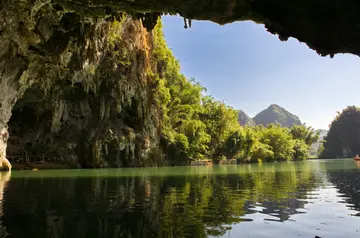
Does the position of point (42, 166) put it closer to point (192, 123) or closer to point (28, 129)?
point (28, 129)

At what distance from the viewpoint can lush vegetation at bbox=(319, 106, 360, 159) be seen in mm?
123250

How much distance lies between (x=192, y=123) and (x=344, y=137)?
3853 inches

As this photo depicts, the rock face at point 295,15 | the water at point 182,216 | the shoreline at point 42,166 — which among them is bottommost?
the water at point 182,216

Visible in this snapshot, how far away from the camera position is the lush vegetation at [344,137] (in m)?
123

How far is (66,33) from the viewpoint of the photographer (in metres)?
17.2

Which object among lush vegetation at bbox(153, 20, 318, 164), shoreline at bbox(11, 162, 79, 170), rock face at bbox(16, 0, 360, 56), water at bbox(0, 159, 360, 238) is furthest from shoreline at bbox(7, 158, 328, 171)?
rock face at bbox(16, 0, 360, 56)

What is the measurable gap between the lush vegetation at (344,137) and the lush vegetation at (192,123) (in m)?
70.5

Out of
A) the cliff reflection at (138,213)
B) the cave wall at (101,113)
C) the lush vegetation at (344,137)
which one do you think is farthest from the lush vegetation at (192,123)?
the lush vegetation at (344,137)

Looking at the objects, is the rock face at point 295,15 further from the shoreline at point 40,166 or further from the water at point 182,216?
the shoreline at point 40,166

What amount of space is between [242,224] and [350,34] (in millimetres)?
3998

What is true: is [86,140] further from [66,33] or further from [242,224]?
[242,224]

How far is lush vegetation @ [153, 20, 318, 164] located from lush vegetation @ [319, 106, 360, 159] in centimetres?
7049

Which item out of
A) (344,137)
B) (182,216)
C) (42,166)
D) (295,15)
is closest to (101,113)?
(42,166)

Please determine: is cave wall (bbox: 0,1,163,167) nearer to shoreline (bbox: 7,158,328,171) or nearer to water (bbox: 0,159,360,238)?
shoreline (bbox: 7,158,328,171)
